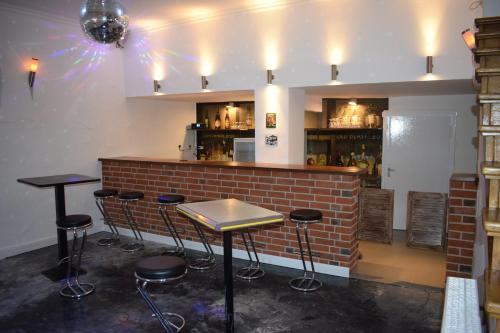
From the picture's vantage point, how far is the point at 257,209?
9.76ft

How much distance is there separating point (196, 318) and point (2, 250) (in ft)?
9.61

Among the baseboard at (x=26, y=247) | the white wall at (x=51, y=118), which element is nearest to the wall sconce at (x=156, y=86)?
the white wall at (x=51, y=118)

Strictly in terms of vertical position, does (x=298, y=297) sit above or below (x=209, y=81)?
below

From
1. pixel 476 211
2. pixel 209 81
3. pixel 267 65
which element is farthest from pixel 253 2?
pixel 476 211

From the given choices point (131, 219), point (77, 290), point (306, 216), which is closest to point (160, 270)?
point (306, 216)

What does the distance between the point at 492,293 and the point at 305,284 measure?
2503 mm

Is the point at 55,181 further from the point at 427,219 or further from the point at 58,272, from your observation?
the point at 427,219

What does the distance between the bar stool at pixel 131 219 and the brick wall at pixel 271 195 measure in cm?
11

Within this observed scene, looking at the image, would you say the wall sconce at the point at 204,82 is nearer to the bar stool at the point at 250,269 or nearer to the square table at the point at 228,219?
the bar stool at the point at 250,269

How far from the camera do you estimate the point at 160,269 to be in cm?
246

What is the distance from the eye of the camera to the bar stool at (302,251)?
11.6 feet

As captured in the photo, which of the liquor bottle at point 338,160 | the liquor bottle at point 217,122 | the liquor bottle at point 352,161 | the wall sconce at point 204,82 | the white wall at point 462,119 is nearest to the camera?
the wall sconce at point 204,82

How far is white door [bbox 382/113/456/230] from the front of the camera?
562 cm

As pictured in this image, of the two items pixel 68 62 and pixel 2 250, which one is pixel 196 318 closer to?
pixel 2 250
